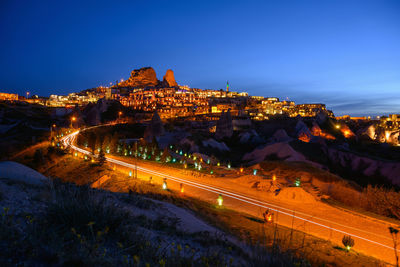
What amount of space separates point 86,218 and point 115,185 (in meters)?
12.7

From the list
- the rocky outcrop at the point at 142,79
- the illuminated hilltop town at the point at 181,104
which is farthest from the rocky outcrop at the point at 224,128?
the rocky outcrop at the point at 142,79

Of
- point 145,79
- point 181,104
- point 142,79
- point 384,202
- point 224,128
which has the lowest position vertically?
point 384,202

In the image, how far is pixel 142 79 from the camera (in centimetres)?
19188

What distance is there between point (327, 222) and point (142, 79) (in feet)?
645

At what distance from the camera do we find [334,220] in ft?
37.9

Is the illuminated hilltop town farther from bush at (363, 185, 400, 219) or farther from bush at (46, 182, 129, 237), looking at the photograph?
bush at (46, 182, 129, 237)

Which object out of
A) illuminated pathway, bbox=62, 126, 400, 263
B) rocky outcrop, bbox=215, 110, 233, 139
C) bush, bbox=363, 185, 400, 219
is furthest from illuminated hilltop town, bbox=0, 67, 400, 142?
illuminated pathway, bbox=62, 126, 400, 263

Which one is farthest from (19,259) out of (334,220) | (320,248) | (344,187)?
(344,187)

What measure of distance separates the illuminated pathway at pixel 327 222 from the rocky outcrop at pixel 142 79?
186m

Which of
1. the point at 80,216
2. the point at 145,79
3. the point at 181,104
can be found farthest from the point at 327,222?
the point at 145,79

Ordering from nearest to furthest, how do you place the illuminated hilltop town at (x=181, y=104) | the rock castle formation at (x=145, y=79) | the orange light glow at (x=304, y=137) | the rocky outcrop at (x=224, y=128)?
the orange light glow at (x=304, y=137) < the rocky outcrop at (x=224, y=128) < the illuminated hilltop town at (x=181, y=104) < the rock castle formation at (x=145, y=79)

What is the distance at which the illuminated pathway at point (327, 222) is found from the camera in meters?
9.27

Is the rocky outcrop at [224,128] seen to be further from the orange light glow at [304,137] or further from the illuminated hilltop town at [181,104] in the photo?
the illuminated hilltop town at [181,104]

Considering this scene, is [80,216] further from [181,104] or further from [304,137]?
[181,104]
